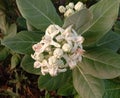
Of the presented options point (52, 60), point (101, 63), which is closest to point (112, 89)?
point (101, 63)

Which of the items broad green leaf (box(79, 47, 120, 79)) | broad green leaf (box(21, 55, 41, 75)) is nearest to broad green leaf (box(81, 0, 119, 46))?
broad green leaf (box(79, 47, 120, 79))

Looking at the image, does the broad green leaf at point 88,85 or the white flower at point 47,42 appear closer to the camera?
the white flower at point 47,42

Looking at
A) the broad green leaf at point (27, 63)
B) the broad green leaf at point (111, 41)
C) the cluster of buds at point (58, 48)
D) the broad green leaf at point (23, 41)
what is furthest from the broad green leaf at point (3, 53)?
the cluster of buds at point (58, 48)

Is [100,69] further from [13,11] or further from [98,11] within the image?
[13,11]

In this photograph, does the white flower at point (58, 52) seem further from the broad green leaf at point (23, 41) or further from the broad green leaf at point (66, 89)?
the broad green leaf at point (66, 89)

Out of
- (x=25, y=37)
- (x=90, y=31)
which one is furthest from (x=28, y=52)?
(x=90, y=31)
